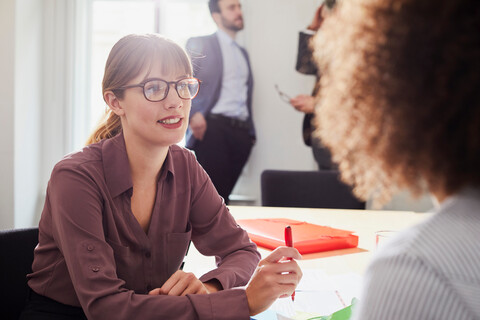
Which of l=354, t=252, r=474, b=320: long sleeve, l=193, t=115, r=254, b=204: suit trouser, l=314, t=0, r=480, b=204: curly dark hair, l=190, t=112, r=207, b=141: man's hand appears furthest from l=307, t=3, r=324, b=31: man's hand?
l=354, t=252, r=474, b=320: long sleeve

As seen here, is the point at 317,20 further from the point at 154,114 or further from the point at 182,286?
the point at 182,286

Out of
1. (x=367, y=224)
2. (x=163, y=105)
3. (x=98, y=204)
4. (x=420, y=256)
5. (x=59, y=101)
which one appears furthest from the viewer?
(x=59, y=101)

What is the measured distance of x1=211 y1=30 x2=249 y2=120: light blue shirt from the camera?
394 centimetres

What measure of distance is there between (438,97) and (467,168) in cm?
8

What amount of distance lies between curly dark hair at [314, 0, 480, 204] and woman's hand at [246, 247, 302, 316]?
1.85 feet

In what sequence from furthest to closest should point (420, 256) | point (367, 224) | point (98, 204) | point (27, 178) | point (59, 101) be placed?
point (59, 101) < point (27, 178) < point (367, 224) < point (98, 204) < point (420, 256)

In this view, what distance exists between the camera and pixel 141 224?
139 centimetres

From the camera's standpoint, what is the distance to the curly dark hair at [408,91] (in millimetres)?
461

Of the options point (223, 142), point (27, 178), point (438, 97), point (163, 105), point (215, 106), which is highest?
point (438, 97)

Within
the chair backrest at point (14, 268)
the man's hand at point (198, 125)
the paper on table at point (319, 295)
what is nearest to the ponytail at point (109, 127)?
the chair backrest at point (14, 268)

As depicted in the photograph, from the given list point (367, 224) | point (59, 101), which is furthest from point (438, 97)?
point (59, 101)

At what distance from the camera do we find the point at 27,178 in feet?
12.7

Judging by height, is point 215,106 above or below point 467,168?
below

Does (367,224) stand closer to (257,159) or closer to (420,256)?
(420,256)
